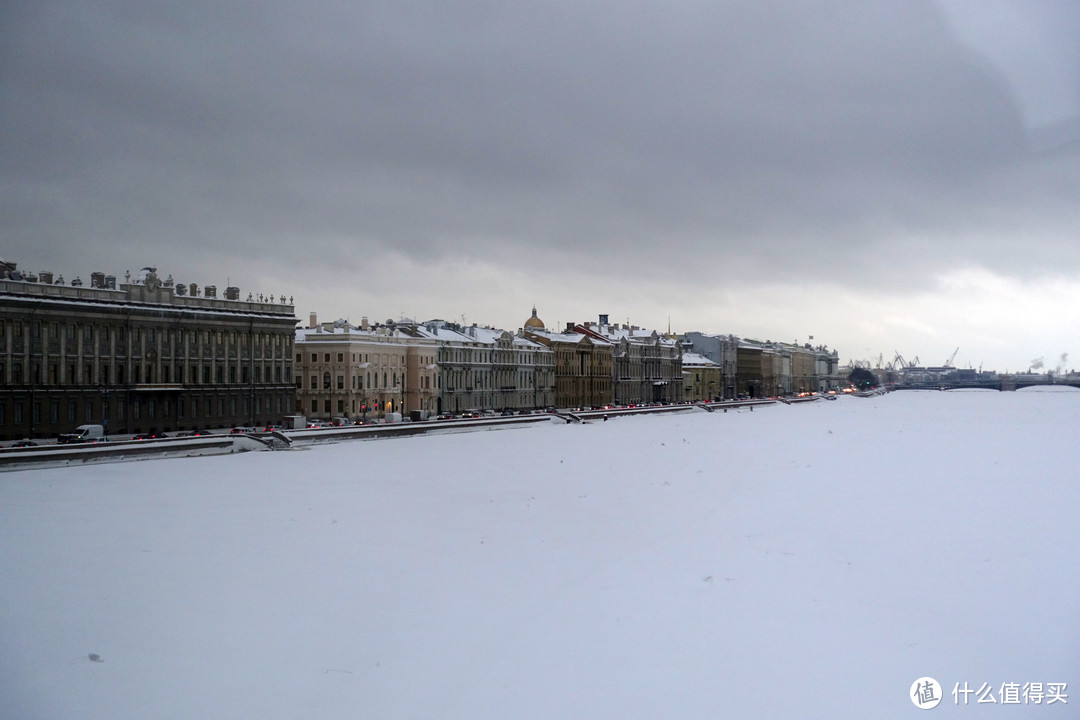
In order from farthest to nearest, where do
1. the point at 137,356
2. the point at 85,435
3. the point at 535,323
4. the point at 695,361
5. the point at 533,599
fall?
the point at 695,361 < the point at 535,323 < the point at 137,356 < the point at 85,435 < the point at 533,599

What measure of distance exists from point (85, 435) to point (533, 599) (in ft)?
129

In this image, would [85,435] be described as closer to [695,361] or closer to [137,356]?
[137,356]

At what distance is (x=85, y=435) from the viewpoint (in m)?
48.9

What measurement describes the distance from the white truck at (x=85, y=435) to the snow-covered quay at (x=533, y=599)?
603 inches

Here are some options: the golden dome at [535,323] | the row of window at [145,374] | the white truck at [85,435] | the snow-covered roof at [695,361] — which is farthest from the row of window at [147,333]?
the snow-covered roof at [695,361]

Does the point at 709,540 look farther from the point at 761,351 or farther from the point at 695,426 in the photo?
the point at 761,351

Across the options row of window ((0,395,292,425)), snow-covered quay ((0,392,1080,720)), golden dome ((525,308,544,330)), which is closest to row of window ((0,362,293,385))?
row of window ((0,395,292,425))

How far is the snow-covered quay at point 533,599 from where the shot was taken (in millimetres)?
12078

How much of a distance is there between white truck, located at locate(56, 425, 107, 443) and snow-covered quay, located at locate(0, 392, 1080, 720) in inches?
603

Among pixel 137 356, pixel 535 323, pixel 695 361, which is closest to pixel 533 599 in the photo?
pixel 137 356

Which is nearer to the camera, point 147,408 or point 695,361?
point 147,408

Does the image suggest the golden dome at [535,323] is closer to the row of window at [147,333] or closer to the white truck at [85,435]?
the row of window at [147,333]

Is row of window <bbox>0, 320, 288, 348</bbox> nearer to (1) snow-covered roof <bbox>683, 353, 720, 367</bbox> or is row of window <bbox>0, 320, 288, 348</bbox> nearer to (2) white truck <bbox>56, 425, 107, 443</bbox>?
(2) white truck <bbox>56, 425, 107, 443</bbox>

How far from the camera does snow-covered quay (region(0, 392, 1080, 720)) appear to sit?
12.1 meters
